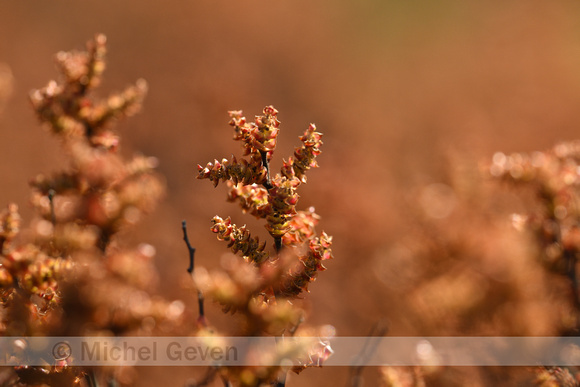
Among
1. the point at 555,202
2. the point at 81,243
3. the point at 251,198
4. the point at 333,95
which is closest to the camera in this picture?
the point at 251,198

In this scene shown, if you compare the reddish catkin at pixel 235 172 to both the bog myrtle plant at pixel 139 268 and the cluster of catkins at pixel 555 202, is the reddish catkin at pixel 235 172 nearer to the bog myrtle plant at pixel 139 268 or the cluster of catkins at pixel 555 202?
the bog myrtle plant at pixel 139 268

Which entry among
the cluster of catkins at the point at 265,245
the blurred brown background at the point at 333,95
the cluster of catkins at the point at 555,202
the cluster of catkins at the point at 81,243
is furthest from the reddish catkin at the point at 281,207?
the blurred brown background at the point at 333,95

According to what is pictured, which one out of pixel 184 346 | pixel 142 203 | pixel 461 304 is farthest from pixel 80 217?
pixel 461 304

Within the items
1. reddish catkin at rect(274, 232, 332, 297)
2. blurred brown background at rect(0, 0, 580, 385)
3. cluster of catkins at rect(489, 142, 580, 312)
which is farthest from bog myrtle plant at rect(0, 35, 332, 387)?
blurred brown background at rect(0, 0, 580, 385)

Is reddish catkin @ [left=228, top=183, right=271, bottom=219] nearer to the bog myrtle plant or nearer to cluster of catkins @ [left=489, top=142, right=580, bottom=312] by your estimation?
the bog myrtle plant

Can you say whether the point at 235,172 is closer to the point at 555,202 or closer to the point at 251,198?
the point at 251,198

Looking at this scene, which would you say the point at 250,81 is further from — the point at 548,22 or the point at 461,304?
the point at 548,22

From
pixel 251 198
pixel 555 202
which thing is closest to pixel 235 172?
pixel 251 198
